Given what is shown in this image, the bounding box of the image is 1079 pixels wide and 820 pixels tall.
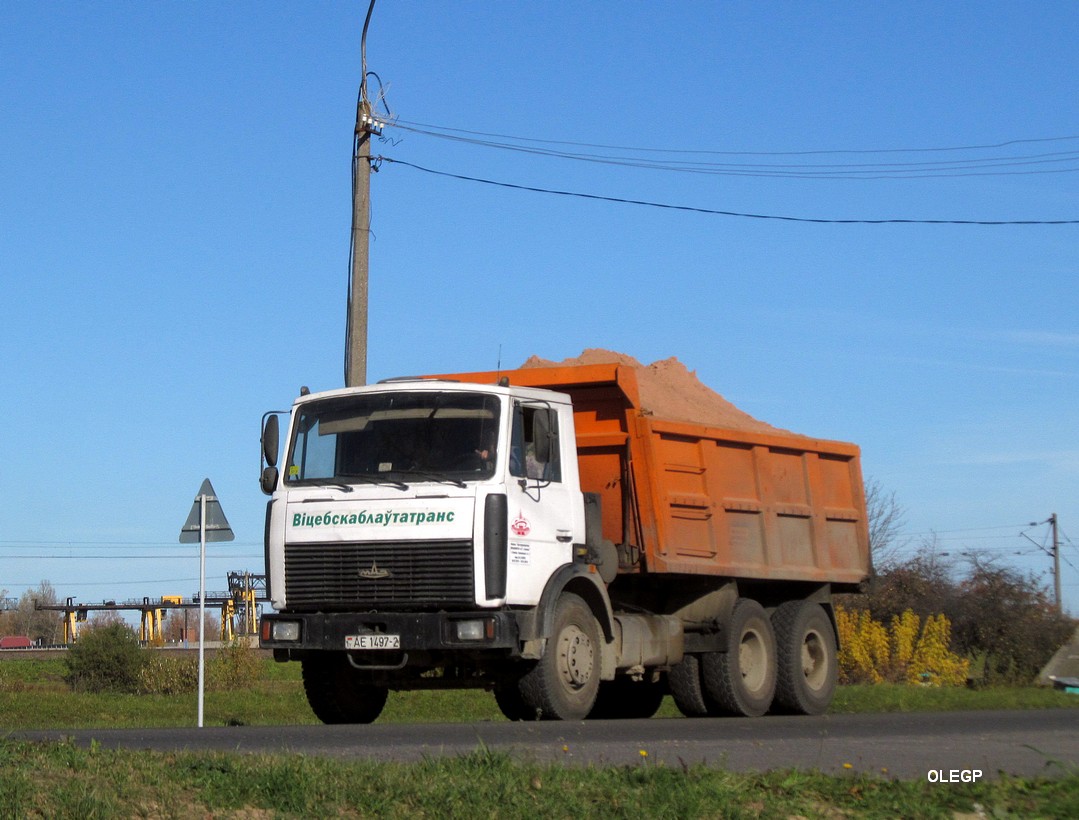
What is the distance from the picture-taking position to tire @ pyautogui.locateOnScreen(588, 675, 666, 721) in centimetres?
1565

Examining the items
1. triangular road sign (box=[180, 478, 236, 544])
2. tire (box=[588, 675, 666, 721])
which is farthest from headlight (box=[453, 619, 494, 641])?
triangular road sign (box=[180, 478, 236, 544])

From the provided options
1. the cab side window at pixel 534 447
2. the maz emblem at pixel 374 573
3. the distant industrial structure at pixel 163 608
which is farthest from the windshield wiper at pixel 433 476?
the distant industrial structure at pixel 163 608

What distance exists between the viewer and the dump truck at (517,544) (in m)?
11.1

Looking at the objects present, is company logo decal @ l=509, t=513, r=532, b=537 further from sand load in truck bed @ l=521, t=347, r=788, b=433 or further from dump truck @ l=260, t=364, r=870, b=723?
sand load in truck bed @ l=521, t=347, r=788, b=433

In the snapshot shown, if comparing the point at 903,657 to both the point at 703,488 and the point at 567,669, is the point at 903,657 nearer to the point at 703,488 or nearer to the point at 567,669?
the point at 703,488

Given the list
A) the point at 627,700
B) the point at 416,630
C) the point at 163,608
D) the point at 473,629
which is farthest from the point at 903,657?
the point at 163,608

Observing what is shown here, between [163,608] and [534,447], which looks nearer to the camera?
[534,447]

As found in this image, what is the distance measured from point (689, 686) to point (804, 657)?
191 cm

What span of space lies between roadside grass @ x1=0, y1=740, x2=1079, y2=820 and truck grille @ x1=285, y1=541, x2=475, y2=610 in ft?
12.8

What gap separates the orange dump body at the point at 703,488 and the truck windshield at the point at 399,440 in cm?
128

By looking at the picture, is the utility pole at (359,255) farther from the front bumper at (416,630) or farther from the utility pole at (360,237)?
the front bumper at (416,630)

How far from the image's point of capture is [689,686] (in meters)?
14.3

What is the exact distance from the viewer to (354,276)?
693 inches

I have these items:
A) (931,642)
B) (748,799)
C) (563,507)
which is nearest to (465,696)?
(931,642)
